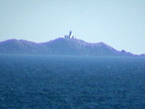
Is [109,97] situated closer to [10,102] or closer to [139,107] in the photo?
[139,107]

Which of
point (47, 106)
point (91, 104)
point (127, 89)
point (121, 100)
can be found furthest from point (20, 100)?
point (127, 89)

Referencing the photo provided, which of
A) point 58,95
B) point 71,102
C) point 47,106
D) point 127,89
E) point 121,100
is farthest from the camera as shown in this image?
point 127,89

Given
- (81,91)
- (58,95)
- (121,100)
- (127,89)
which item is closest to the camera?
(121,100)

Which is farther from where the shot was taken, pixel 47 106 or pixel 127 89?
pixel 127 89

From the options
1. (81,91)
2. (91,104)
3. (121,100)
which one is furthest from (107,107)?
(81,91)

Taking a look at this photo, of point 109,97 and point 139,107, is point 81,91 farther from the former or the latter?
point 139,107

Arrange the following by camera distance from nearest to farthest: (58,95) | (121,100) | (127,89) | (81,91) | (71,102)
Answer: (71,102) < (121,100) < (58,95) < (81,91) < (127,89)

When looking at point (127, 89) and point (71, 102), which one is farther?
point (127, 89)

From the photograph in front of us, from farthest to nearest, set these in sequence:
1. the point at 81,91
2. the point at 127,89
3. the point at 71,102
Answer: the point at 127,89
the point at 81,91
the point at 71,102
